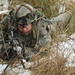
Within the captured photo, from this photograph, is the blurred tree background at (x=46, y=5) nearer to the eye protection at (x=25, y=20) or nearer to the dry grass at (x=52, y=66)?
the eye protection at (x=25, y=20)

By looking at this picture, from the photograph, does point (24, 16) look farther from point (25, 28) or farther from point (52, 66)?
point (52, 66)

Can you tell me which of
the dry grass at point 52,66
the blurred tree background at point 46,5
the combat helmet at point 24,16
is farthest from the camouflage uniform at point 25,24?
the blurred tree background at point 46,5

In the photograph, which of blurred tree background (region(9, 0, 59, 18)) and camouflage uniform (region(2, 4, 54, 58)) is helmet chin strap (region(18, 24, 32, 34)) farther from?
blurred tree background (region(9, 0, 59, 18))

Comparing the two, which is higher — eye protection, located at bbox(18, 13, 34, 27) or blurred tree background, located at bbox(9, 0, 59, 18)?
eye protection, located at bbox(18, 13, 34, 27)

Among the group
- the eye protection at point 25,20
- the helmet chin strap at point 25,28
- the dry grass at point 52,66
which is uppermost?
the eye protection at point 25,20

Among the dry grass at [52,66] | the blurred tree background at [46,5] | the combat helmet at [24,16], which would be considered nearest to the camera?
the dry grass at [52,66]

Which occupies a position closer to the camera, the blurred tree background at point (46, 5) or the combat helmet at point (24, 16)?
the combat helmet at point (24, 16)

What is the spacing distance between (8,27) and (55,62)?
72 centimetres

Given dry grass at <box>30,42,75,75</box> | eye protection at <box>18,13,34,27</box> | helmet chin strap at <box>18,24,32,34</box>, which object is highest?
eye protection at <box>18,13,34,27</box>

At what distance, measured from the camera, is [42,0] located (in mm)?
3828

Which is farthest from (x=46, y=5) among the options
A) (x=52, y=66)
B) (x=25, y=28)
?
(x=52, y=66)

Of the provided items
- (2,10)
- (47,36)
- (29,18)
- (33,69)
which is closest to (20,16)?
(29,18)

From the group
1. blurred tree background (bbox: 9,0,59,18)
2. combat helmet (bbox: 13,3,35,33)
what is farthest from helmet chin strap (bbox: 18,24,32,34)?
blurred tree background (bbox: 9,0,59,18)

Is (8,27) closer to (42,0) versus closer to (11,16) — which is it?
(11,16)
